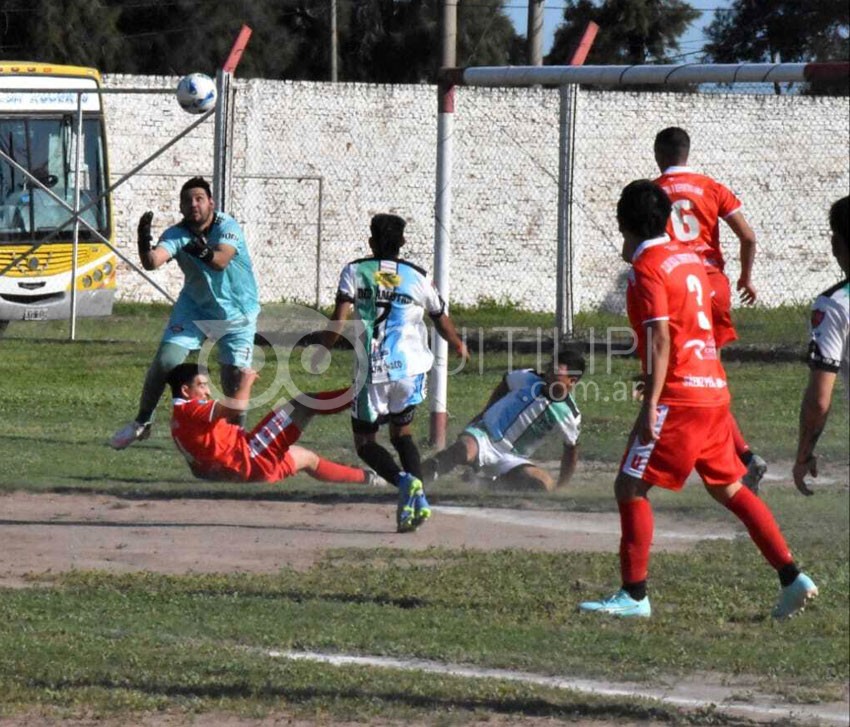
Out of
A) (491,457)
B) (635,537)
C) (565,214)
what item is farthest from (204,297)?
(565,214)

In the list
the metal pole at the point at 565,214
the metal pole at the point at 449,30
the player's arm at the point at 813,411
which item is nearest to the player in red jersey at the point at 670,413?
the player's arm at the point at 813,411

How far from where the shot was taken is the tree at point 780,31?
31.8 metres

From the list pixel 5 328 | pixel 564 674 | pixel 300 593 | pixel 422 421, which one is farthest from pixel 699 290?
pixel 5 328

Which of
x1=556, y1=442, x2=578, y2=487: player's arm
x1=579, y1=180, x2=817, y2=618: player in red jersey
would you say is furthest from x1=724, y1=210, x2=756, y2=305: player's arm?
x1=579, y1=180, x2=817, y2=618: player in red jersey

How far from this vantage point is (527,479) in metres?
10.6

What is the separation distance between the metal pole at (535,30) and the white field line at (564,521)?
15.8m

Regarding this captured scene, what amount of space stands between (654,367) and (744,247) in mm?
3140

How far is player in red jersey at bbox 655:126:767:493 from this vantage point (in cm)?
915

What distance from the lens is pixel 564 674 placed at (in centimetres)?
604

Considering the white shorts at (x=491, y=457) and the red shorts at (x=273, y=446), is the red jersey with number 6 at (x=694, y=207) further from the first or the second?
the red shorts at (x=273, y=446)

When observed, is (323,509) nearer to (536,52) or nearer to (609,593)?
(609,593)

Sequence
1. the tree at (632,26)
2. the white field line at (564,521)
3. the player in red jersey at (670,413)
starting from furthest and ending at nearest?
the tree at (632,26) → the white field line at (564,521) → the player in red jersey at (670,413)

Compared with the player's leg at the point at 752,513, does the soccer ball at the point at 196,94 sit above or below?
above

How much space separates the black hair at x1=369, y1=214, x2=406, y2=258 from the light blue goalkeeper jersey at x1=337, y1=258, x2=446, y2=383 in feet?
0.21
